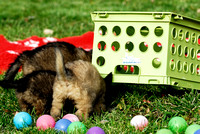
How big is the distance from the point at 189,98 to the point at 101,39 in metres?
1.16

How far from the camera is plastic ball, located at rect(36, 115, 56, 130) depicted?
3.47 metres

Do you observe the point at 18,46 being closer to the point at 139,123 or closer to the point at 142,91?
the point at 142,91

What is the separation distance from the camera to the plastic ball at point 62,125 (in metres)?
3.40

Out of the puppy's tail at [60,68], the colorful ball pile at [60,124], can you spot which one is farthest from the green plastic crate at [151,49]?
the colorful ball pile at [60,124]

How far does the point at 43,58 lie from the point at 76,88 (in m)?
0.82

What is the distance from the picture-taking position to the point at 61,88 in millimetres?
3691

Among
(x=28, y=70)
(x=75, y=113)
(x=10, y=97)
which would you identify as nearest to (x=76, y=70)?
(x=75, y=113)

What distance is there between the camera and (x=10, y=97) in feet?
14.7

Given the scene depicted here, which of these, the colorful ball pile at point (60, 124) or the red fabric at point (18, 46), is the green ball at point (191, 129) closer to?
the colorful ball pile at point (60, 124)

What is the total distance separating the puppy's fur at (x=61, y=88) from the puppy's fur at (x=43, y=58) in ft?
0.74

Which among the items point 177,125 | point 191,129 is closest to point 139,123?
point 177,125

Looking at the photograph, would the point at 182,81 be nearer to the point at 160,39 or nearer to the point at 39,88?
the point at 160,39

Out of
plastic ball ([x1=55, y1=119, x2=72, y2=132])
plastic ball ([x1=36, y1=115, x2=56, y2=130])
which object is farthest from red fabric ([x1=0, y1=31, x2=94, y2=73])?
plastic ball ([x1=55, y1=119, x2=72, y2=132])

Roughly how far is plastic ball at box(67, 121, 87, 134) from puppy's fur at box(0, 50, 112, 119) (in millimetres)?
363
